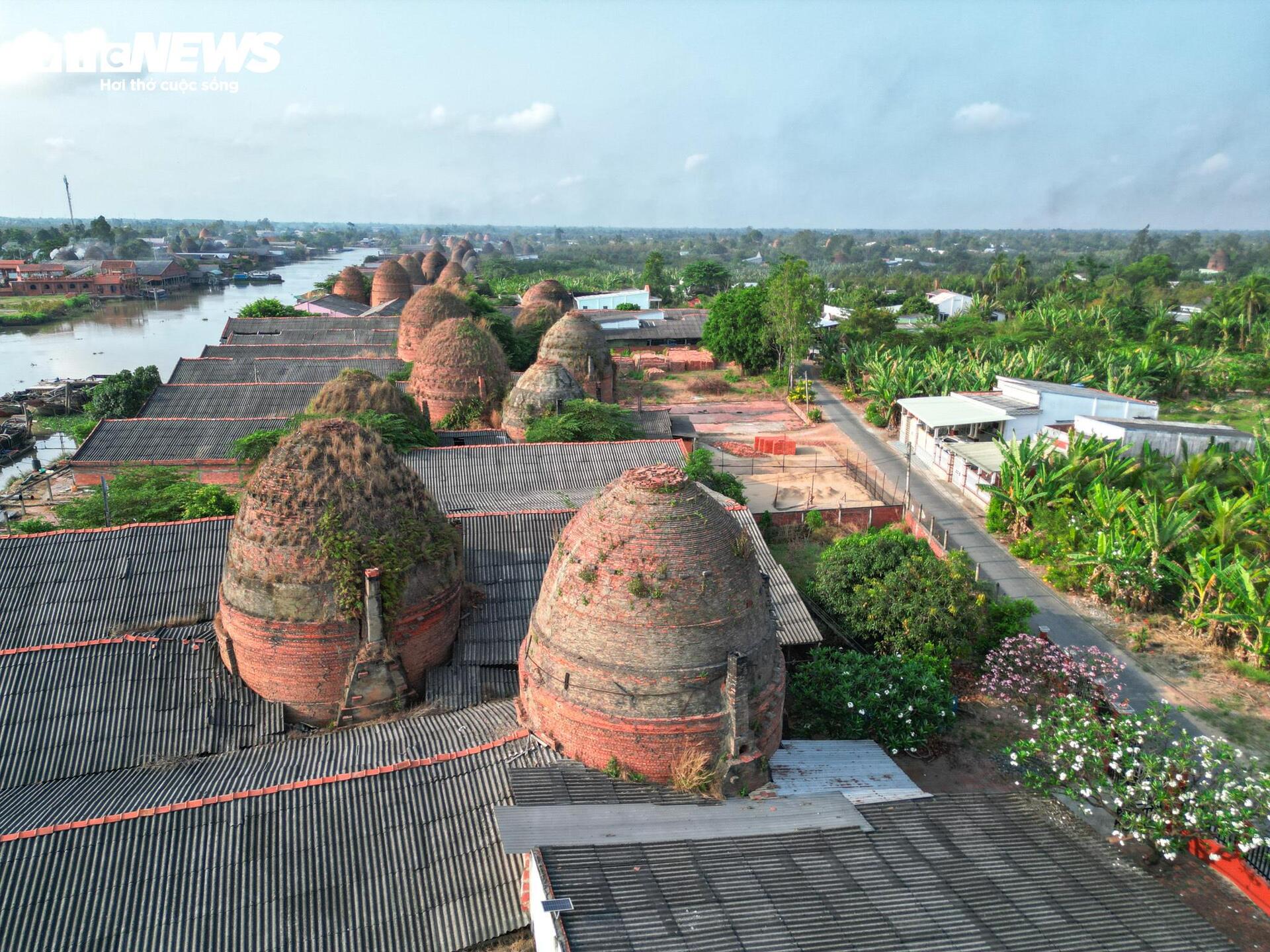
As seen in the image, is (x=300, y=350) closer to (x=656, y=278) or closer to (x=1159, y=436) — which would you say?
(x=1159, y=436)

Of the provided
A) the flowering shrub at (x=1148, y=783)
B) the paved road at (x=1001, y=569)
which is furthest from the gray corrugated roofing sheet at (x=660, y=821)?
the paved road at (x=1001, y=569)

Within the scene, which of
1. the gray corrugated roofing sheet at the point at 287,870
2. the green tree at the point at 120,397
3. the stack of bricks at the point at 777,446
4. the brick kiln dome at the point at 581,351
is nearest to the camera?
the gray corrugated roofing sheet at the point at 287,870

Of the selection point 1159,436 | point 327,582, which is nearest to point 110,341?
point 327,582

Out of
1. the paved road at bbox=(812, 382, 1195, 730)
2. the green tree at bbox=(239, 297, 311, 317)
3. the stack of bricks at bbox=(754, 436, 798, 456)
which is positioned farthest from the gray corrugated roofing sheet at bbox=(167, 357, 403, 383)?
the paved road at bbox=(812, 382, 1195, 730)

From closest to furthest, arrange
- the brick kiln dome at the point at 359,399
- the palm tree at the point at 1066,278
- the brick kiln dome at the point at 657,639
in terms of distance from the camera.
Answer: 1. the brick kiln dome at the point at 657,639
2. the brick kiln dome at the point at 359,399
3. the palm tree at the point at 1066,278

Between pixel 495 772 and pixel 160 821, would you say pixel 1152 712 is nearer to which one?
pixel 495 772

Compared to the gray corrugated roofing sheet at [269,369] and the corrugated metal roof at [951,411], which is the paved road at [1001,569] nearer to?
the corrugated metal roof at [951,411]
